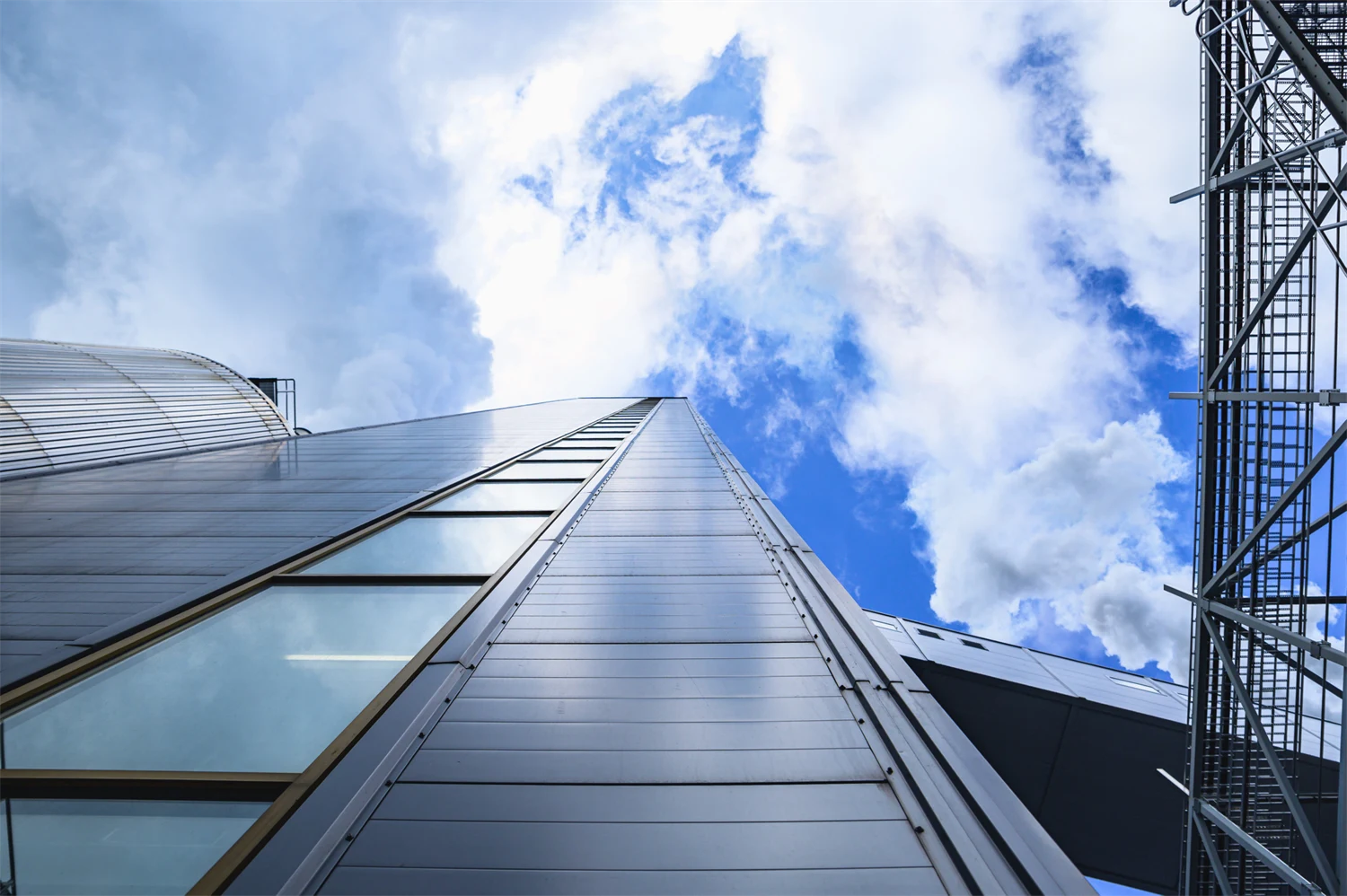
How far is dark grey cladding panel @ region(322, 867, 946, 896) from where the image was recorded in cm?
248

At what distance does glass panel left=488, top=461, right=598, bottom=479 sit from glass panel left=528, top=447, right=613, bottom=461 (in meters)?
0.50

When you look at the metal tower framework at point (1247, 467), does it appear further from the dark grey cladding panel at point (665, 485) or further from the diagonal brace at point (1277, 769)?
the dark grey cladding panel at point (665, 485)

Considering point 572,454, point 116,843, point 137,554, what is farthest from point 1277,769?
point 137,554

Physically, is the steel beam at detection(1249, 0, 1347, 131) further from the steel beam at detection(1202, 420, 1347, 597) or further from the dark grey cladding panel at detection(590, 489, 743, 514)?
the dark grey cladding panel at detection(590, 489, 743, 514)

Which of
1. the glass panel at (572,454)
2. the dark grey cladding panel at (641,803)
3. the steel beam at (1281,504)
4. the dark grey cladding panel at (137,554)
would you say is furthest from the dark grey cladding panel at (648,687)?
the glass panel at (572,454)

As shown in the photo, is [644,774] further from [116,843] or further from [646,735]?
[116,843]

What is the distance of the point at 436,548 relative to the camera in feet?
21.0

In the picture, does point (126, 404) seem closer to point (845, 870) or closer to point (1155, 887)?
point (845, 870)

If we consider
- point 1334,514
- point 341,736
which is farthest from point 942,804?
point 1334,514

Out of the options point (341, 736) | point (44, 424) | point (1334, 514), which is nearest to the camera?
point (341, 736)

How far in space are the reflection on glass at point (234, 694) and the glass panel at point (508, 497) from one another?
360cm

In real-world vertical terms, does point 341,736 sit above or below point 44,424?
below

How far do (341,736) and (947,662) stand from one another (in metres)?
10.7

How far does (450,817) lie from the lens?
2816mm
